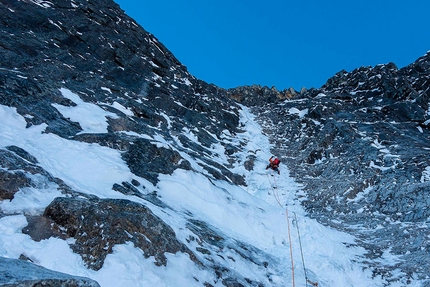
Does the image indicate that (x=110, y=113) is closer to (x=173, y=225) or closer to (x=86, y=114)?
(x=86, y=114)

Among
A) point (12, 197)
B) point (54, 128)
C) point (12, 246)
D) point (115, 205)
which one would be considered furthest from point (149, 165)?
point (12, 246)

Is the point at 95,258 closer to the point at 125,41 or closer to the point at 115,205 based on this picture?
the point at 115,205

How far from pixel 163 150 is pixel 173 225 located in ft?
21.8

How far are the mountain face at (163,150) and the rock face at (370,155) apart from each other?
0.31 feet

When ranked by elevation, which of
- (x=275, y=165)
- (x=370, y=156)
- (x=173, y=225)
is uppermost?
(x=370, y=156)

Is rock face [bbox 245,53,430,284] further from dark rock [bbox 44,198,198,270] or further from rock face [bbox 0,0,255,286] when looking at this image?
dark rock [bbox 44,198,198,270]

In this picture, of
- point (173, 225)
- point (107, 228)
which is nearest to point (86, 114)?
point (173, 225)

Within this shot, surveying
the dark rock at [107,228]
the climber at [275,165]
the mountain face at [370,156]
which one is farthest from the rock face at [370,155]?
the dark rock at [107,228]

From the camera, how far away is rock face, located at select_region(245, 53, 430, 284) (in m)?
14.5

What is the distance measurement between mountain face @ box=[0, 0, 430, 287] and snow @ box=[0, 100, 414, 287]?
0.12 metres

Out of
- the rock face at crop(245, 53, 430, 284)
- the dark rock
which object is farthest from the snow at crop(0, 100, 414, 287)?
the rock face at crop(245, 53, 430, 284)

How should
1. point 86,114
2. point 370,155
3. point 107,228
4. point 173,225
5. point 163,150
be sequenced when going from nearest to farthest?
point 107,228
point 173,225
point 163,150
point 86,114
point 370,155

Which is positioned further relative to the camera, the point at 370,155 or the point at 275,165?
the point at 275,165

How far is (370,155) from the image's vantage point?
22.1m
